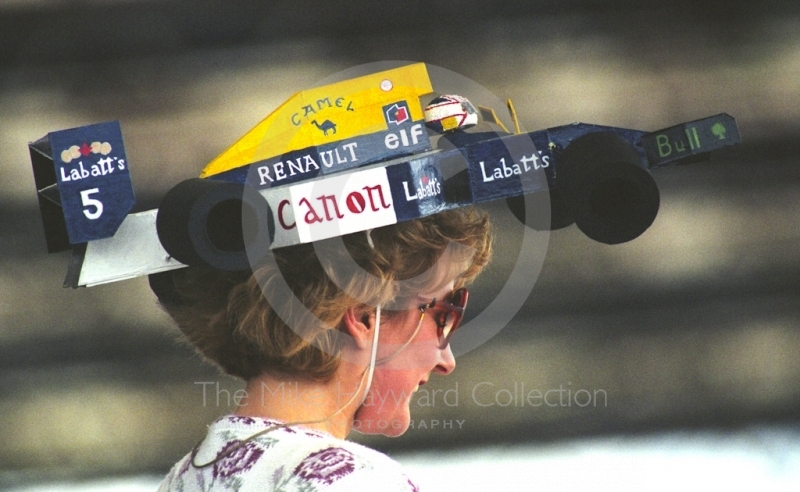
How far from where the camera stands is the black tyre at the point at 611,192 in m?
1.11

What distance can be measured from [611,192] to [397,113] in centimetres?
32

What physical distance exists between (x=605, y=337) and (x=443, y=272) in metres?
1.62

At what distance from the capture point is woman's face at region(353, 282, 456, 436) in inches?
→ 53.7

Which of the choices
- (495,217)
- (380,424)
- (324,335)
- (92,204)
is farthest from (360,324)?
(495,217)

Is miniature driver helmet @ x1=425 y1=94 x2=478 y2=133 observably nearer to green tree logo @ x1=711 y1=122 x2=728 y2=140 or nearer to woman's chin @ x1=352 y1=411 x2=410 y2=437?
green tree logo @ x1=711 y1=122 x2=728 y2=140

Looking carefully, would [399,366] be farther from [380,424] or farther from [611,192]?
[611,192]

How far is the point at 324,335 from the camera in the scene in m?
1.29

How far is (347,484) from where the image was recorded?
41.8 inches

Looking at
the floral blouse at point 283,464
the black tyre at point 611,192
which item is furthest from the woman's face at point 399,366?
the black tyre at point 611,192

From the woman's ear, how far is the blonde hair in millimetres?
10

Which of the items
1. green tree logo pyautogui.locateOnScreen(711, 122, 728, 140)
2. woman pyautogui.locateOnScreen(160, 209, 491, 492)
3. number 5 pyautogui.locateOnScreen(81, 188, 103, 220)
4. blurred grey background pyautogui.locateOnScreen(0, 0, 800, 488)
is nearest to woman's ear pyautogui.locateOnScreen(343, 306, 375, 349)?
woman pyautogui.locateOnScreen(160, 209, 491, 492)

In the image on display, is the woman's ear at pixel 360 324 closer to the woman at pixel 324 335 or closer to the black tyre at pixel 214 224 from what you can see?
the woman at pixel 324 335

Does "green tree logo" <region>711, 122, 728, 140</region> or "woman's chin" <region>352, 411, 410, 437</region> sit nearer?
"green tree logo" <region>711, 122, 728, 140</region>

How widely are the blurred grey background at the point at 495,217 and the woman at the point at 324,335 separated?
1.42 meters
